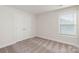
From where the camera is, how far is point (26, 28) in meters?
1.36

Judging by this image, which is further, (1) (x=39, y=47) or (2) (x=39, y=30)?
(2) (x=39, y=30)

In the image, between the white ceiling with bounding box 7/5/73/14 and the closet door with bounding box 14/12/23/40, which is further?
the closet door with bounding box 14/12/23/40

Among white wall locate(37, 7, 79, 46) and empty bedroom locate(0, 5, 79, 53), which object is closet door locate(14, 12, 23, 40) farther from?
white wall locate(37, 7, 79, 46)

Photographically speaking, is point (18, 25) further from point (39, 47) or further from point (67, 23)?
point (67, 23)

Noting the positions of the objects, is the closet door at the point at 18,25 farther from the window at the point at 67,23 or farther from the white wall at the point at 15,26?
the window at the point at 67,23

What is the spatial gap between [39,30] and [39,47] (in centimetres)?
30

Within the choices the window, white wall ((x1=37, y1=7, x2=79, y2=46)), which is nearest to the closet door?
white wall ((x1=37, y1=7, x2=79, y2=46))

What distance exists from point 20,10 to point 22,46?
606mm

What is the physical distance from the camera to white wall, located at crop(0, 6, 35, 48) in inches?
51.0

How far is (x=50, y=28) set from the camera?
1.38 meters

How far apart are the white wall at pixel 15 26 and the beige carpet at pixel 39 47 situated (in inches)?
3.6

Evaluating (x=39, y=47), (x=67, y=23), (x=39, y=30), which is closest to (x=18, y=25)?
(x=39, y=30)

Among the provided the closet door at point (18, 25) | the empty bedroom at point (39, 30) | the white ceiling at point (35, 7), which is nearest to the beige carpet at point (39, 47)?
the empty bedroom at point (39, 30)

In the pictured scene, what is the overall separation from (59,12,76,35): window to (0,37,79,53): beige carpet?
0.24 m
